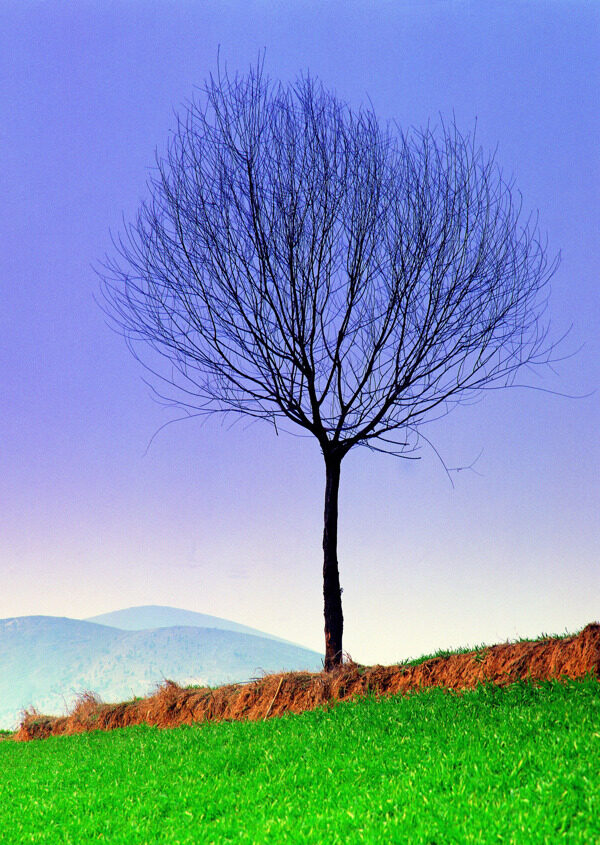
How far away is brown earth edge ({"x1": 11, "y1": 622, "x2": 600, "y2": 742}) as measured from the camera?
8.46 m

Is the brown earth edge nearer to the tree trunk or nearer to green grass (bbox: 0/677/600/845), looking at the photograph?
green grass (bbox: 0/677/600/845)

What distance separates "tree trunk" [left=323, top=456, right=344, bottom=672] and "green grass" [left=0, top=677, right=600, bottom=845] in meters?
2.31

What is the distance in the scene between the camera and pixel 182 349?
1275 cm

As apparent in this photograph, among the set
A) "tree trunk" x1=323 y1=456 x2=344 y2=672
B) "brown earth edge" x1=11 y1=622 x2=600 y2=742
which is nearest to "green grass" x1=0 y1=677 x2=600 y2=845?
"brown earth edge" x1=11 y1=622 x2=600 y2=742

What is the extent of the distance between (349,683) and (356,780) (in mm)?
3693

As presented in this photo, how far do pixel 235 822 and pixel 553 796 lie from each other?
2.56 m

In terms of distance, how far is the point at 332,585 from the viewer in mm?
11422

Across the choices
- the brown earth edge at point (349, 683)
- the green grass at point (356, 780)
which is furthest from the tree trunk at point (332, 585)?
the green grass at point (356, 780)

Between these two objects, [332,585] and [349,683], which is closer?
[349,683]

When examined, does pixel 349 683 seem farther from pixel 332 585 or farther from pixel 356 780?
pixel 356 780

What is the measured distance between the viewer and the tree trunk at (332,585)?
1123 cm

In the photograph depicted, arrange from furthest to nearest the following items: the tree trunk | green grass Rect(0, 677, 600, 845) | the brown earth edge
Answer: the tree trunk < the brown earth edge < green grass Rect(0, 677, 600, 845)

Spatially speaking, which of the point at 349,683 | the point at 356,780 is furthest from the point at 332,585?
the point at 356,780

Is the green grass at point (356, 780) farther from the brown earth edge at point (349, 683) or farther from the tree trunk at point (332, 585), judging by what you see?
the tree trunk at point (332, 585)
